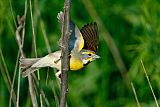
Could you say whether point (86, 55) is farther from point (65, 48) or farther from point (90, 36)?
point (65, 48)

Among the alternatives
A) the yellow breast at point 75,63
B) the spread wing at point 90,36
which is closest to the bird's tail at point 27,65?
the yellow breast at point 75,63

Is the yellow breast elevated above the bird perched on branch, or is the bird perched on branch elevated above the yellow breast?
the bird perched on branch

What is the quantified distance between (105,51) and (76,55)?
173cm

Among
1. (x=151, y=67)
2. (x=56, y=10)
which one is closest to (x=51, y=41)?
(x=56, y=10)

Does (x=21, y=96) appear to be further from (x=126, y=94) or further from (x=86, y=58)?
(x=86, y=58)

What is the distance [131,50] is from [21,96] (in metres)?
0.86

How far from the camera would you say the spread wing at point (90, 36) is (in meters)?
3.15

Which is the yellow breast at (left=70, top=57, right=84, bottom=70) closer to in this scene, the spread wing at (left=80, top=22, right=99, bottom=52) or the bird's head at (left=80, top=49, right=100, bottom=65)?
the bird's head at (left=80, top=49, right=100, bottom=65)

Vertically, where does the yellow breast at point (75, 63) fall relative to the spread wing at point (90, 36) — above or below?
below

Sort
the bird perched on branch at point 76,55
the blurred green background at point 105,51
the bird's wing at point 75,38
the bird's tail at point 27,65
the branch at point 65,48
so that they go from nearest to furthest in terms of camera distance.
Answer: the branch at point 65,48, the bird's wing at point 75,38, the bird perched on branch at point 76,55, the bird's tail at point 27,65, the blurred green background at point 105,51

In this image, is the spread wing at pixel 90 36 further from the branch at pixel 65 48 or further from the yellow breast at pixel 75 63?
the branch at pixel 65 48

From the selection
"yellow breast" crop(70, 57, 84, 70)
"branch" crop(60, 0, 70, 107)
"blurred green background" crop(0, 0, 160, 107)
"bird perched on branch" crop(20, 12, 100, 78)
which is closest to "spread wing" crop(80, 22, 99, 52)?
"bird perched on branch" crop(20, 12, 100, 78)

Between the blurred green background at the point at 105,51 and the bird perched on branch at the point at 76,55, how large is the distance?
1.13 metres

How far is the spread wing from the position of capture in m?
3.15
